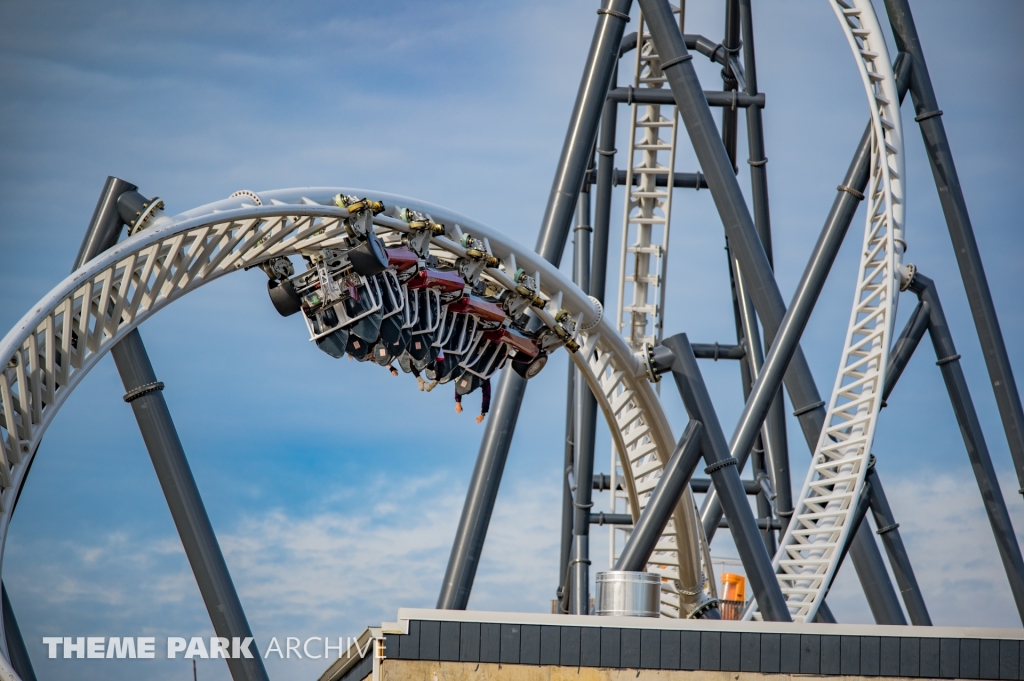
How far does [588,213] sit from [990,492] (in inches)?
289

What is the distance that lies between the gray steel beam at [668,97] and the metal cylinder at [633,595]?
9100 mm

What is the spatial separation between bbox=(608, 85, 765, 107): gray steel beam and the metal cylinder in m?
9.10

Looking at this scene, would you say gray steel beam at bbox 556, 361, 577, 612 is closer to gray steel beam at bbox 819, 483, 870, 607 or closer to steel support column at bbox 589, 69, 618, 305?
steel support column at bbox 589, 69, 618, 305

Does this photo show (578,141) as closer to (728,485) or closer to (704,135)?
(704,135)

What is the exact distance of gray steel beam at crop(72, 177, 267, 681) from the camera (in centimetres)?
1100

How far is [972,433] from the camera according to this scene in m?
17.8

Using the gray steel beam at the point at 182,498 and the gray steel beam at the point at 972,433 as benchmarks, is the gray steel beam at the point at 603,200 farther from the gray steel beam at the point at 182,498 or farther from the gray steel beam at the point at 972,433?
the gray steel beam at the point at 182,498

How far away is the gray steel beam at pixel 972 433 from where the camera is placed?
17188 millimetres

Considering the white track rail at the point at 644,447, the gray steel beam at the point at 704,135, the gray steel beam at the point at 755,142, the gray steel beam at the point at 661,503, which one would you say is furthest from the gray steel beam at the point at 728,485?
the gray steel beam at the point at 755,142

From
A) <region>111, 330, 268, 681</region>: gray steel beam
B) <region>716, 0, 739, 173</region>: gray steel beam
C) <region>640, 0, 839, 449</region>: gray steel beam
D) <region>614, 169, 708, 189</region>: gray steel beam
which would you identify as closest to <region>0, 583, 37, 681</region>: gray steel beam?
<region>111, 330, 268, 681</region>: gray steel beam

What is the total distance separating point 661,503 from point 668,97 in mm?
7120

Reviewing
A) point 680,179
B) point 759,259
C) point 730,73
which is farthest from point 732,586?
point 730,73

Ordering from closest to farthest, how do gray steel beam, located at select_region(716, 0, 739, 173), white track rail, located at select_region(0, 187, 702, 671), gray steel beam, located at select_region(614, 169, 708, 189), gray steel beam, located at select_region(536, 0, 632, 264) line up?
white track rail, located at select_region(0, 187, 702, 671), gray steel beam, located at select_region(536, 0, 632, 264), gray steel beam, located at select_region(614, 169, 708, 189), gray steel beam, located at select_region(716, 0, 739, 173)

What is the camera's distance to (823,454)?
1653cm
